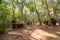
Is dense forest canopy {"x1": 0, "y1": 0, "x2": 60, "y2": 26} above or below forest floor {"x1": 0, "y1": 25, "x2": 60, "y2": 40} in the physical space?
above

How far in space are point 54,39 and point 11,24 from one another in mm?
7429

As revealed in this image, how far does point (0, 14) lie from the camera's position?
10258mm

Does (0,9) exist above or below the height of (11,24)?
above

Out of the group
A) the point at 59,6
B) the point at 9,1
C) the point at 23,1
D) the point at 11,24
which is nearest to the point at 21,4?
the point at 23,1

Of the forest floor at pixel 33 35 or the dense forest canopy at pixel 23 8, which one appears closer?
the forest floor at pixel 33 35

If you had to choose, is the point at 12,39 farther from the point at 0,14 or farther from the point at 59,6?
the point at 59,6

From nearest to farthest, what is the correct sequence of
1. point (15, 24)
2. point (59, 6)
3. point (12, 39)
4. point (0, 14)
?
point (12, 39), point (0, 14), point (15, 24), point (59, 6)

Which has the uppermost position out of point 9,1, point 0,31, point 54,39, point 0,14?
point 9,1

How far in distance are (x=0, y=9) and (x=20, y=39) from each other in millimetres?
3676

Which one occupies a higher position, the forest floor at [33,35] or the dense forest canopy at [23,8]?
the dense forest canopy at [23,8]

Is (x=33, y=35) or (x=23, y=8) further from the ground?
(x=23, y=8)

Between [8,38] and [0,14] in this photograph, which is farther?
[0,14]

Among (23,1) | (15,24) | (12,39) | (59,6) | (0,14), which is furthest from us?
(23,1)

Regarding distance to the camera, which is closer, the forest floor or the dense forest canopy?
the forest floor
